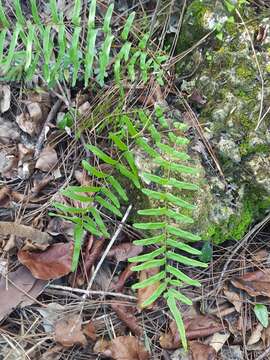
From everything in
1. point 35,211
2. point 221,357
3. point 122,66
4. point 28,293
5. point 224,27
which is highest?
point 224,27

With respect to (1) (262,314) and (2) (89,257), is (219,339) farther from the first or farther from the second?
(2) (89,257)

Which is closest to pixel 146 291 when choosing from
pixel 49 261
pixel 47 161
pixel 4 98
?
pixel 49 261

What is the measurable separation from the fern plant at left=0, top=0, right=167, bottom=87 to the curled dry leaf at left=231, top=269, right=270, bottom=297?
1123 millimetres

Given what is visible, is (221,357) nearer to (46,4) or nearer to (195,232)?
(195,232)

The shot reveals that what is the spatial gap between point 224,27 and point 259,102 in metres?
0.47

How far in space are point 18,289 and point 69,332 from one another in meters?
0.33

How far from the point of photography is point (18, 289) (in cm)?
234

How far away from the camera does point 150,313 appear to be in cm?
239

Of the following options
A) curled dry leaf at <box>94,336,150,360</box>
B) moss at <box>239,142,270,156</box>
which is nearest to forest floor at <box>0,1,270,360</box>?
curled dry leaf at <box>94,336,150,360</box>

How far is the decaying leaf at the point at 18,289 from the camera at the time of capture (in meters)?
2.30

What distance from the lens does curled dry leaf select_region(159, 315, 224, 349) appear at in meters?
2.33

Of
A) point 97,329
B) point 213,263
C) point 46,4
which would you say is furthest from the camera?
point 46,4

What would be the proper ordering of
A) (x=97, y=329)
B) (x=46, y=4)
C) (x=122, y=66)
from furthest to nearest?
(x=46, y=4) → (x=122, y=66) → (x=97, y=329)

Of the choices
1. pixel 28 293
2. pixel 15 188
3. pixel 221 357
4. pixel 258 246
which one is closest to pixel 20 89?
pixel 15 188
